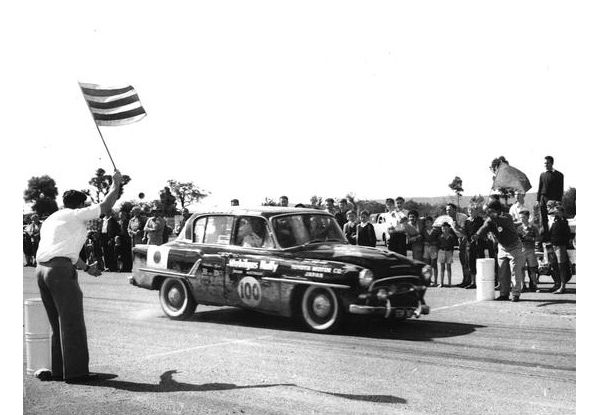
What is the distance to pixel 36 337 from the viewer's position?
5238mm

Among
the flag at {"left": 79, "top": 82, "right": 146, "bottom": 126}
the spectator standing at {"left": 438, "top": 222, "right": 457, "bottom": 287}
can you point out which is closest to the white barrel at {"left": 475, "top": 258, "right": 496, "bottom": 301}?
the spectator standing at {"left": 438, "top": 222, "right": 457, "bottom": 287}

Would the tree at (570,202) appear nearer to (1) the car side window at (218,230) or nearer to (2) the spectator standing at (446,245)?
(2) the spectator standing at (446,245)

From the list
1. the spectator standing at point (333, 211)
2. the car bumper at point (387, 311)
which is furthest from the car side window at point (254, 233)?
the car bumper at point (387, 311)

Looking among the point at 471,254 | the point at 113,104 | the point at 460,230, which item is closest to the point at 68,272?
the point at 113,104

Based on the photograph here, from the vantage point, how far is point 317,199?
17.0 ft

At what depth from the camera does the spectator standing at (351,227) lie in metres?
5.28

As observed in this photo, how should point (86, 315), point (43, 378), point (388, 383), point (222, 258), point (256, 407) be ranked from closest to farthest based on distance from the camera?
point (256, 407)
point (388, 383)
point (43, 378)
point (86, 315)
point (222, 258)

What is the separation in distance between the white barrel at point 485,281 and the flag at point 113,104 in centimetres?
422

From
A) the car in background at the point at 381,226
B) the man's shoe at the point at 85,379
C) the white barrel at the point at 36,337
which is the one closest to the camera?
the man's shoe at the point at 85,379

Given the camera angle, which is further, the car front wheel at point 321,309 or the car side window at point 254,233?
the car side window at point 254,233

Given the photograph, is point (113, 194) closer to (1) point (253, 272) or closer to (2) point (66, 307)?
(2) point (66, 307)
